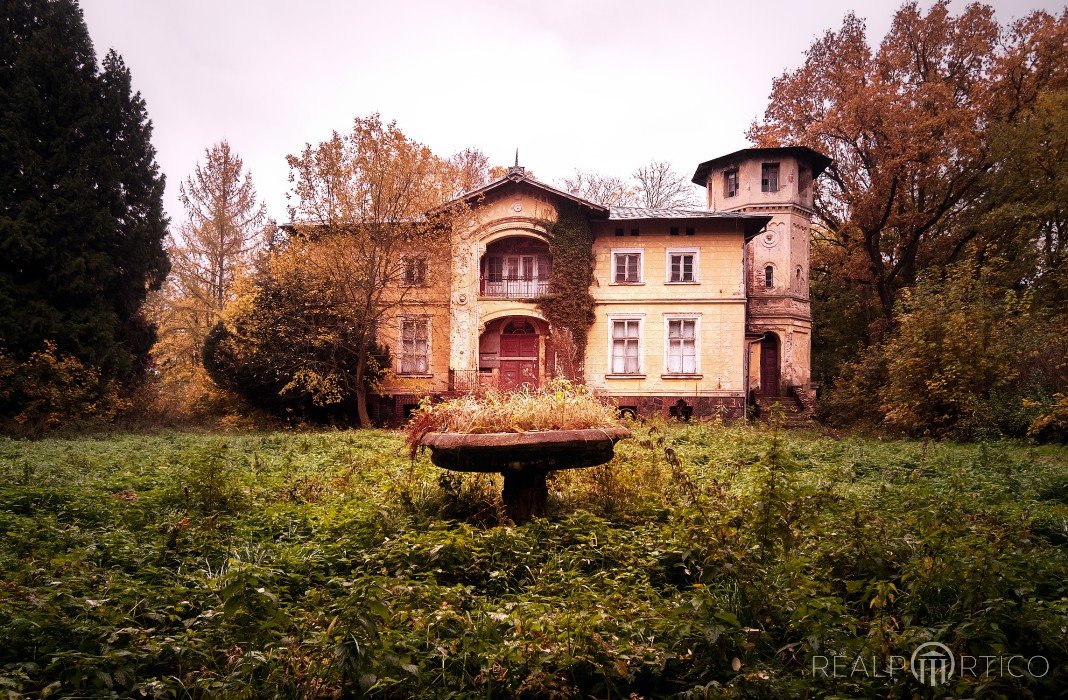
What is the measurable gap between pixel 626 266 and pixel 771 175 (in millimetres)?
7487

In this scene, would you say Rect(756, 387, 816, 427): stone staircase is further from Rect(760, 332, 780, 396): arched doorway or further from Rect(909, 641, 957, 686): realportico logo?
Rect(909, 641, 957, 686): realportico logo

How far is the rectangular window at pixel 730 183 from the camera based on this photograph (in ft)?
83.1

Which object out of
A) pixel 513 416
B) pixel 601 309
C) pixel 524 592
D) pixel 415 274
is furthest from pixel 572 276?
pixel 524 592

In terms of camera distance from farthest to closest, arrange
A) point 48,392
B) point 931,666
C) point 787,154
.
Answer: point 787,154 < point 48,392 < point 931,666


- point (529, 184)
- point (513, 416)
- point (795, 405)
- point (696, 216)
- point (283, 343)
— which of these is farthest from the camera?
point (795, 405)

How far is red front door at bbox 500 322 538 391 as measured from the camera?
23.9 metres

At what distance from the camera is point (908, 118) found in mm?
21453

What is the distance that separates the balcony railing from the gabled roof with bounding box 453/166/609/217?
3232mm

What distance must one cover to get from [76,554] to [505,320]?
66.7 ft

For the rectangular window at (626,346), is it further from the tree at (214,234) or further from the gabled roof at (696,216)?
the tree at (214,234)

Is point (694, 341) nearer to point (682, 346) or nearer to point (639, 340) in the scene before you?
point (682, 346)

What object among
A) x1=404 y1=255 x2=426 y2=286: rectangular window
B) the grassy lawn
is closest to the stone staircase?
x1=404 y1=255 x2=426 y2=286: rectangular window

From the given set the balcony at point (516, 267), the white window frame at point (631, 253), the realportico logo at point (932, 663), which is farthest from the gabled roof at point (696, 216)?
the realportico logo at point (932, 663)

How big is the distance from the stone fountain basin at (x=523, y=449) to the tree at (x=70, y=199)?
17613 mm
